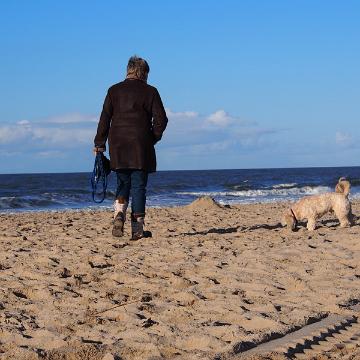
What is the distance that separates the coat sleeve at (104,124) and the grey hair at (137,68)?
0.36 metres

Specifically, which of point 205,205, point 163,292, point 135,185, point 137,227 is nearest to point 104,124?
point 135,185

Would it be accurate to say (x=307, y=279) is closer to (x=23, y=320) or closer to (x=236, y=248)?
(x=236, y=248)

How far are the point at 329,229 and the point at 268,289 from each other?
4.38m

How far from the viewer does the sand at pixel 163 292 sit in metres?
3.35

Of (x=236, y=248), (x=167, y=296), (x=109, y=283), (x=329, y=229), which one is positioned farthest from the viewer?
(x=329, y=229)

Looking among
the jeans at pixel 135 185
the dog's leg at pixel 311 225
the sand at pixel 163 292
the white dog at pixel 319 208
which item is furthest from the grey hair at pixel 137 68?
the dog's leg at pixel 311 225

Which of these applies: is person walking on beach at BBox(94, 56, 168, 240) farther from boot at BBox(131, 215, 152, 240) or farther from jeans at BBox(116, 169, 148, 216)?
boot at BBox(131, 215, 152, 240)

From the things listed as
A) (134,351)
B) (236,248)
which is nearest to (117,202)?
(236,248)

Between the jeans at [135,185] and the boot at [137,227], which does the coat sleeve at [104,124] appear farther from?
the boot at [137,227]

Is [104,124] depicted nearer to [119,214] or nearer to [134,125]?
[134,125]

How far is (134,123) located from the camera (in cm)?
671

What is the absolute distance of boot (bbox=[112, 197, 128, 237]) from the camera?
7.10 m

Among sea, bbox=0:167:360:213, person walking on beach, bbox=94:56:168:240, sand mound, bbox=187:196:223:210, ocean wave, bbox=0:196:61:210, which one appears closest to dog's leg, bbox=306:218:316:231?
person walking on beach, bbox=94:56:168:240

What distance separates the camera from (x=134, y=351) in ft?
10.5
